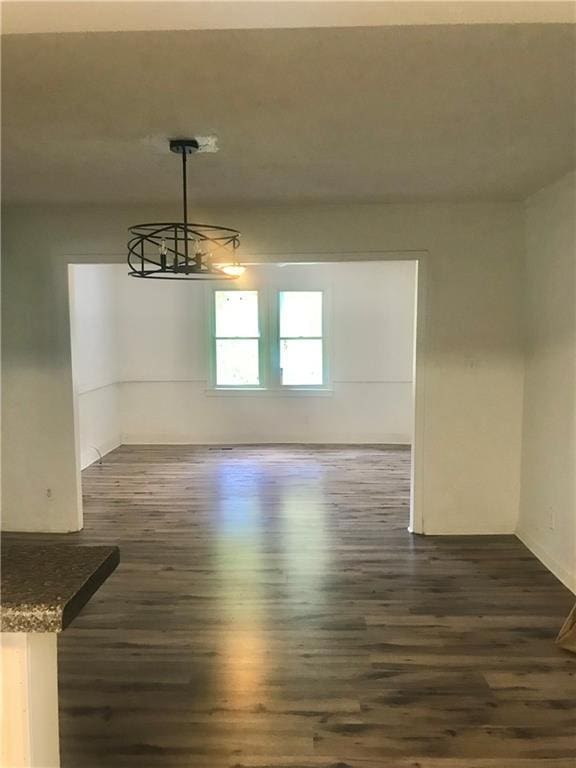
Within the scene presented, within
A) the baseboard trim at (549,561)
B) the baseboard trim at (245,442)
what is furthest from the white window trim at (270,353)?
the baseboard trim at (549,561)

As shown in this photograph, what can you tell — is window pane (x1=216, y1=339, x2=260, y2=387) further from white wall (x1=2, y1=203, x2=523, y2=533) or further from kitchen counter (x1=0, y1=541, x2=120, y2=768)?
kitchen counter (x1=0, y1=541, x2=120, y2=768)

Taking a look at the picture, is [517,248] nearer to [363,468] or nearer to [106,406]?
[363,468]

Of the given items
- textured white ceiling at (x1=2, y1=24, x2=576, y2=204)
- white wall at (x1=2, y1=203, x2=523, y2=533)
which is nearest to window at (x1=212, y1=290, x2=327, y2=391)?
white wall at (x1=2, y1=203, x2=523, y2=533)

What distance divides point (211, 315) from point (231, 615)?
5.24 m

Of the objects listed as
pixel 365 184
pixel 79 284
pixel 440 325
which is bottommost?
pixel 440 325

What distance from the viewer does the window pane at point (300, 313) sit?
26.1 feet

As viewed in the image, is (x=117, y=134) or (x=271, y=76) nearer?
(x=271, y=76)

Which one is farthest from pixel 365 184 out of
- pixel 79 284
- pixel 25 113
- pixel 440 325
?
pixel 79 284

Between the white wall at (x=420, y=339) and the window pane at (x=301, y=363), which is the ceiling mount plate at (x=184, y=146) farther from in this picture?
the window pane at (x=301, y=363)

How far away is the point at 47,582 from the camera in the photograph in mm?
1156

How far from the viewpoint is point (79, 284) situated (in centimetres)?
675

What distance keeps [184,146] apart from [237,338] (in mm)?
5313

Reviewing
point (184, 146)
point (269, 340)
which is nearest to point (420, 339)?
point (184, 146)

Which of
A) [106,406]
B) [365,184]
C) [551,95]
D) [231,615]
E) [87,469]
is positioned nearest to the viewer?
[551,95]
